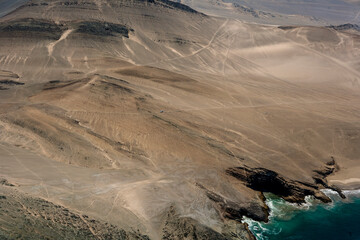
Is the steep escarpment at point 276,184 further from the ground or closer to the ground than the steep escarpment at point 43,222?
closer to the ground

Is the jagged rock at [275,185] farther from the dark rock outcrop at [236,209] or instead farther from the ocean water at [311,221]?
the dark rock outcrop at [236,209]

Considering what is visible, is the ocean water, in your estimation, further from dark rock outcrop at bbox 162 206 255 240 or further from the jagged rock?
dark rock outcrop at bbox 162 206 255 240

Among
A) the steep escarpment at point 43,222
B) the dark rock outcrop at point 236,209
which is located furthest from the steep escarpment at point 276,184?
the steep escarpment at point 43,222

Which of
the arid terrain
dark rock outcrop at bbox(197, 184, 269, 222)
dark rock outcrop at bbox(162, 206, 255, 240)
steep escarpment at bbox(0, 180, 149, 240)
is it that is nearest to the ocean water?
dark rock outcrop at bbox(197, 184, 269, 222)

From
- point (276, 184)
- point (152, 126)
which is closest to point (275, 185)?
point (276, 184)

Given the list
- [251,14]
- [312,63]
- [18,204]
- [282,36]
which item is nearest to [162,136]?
[18,204]

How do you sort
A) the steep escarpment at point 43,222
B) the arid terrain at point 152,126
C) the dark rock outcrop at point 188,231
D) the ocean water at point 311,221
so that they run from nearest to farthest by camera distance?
the steep escarpment at point 43,222, the dark rock outcrop at point 188,231, the arid terrain at point 152,126, the ocean water at point 311,221

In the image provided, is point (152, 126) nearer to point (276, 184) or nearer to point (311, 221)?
point (276, 184)
